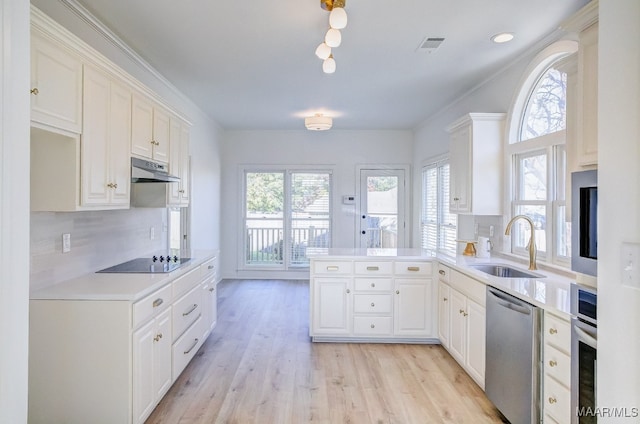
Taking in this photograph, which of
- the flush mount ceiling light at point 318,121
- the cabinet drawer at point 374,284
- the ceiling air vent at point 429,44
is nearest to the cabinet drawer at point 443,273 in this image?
the cabinet drawer at point 374,284

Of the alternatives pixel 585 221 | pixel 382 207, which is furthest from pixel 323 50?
pixel 382 207

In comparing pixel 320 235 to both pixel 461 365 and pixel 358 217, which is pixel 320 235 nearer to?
pixel 358 217

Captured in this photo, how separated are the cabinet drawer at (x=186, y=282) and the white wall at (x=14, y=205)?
1621mm

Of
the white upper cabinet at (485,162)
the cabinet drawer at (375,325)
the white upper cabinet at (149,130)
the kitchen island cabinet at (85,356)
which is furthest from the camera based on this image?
the cabinet drawer at (375,325)

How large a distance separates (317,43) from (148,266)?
2.31 metres

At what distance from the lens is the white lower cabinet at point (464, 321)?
8.86 ft

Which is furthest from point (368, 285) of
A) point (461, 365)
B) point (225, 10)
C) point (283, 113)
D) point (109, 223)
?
point (283, 113)

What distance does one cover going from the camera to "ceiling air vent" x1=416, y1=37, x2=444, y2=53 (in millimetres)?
3029

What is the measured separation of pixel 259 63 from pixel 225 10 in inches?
39.0

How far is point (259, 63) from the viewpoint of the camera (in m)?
3.57

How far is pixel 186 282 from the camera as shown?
2.96m

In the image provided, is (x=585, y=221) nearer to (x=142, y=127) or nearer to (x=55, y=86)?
(x=55, y=86)

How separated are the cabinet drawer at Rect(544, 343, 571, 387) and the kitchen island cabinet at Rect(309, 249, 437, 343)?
1.68 metres

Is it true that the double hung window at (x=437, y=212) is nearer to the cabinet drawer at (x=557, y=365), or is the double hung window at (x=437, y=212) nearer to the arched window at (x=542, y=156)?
the arched window at (x=542, y=156)
